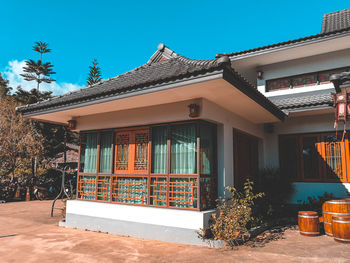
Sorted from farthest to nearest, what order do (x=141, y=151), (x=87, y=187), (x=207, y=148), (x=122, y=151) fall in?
(x=87, y=187), (x=122, y=151), (x=141, y=151), (x=207, y=148)

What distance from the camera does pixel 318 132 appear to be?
848 cm

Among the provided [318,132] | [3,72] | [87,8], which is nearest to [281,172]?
[318,132]

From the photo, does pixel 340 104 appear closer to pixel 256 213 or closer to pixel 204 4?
pixel 256 213

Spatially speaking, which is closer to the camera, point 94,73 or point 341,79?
point 341,79

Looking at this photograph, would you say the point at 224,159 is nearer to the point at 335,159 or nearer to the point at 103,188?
the point at 103,188

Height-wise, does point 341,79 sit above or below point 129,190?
above

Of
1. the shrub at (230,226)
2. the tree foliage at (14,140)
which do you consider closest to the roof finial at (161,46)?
the shrub at (230,226)

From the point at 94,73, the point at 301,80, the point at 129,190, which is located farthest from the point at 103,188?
the point at 94,73

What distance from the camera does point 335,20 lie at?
34.5 feet

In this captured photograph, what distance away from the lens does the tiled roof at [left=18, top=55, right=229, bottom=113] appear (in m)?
4.69

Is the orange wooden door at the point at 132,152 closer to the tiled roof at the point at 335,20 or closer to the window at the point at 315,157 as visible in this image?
the window at the point at 315,157

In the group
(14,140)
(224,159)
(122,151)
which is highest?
(14,140)

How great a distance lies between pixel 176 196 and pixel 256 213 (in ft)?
8.62

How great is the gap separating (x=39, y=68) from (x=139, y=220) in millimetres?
20453
